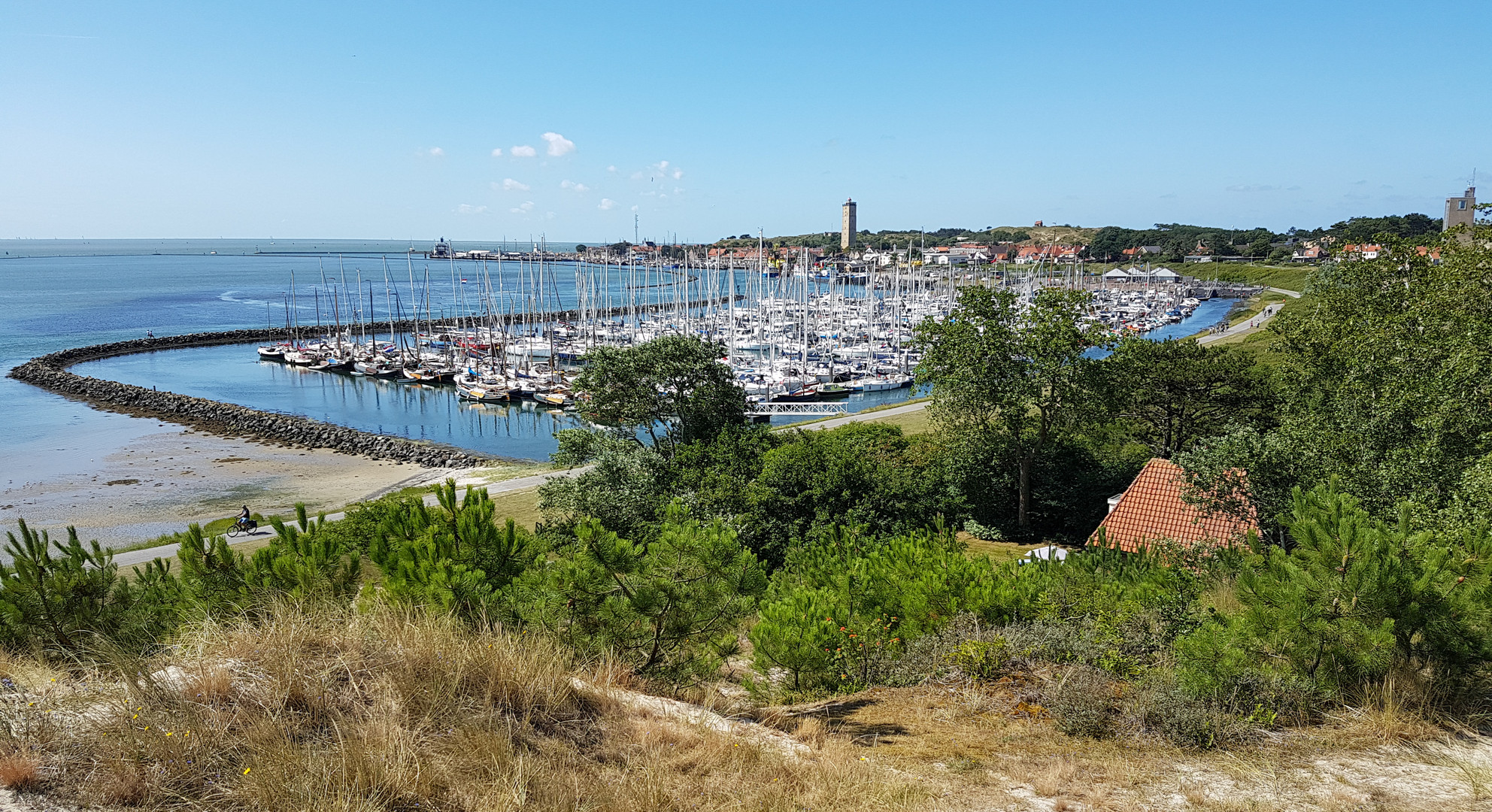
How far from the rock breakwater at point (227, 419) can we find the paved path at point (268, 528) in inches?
299

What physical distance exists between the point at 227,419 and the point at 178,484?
518 inches

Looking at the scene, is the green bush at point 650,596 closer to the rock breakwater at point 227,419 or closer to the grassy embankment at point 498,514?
the grassy embankment at point 498,514

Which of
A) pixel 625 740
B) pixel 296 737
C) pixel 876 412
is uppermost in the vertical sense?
pixel 296 737

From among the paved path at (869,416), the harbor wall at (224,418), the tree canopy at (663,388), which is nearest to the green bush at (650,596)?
the tree canopy at (663,388)

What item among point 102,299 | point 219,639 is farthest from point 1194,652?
point 102,299

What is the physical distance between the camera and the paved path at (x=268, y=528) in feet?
75.4

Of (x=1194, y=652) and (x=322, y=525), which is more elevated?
(x=322, y=525)

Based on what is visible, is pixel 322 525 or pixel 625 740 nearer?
pixel 625 740

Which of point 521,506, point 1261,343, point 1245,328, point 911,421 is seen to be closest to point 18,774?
point 521,506

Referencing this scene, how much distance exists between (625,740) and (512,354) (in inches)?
2500

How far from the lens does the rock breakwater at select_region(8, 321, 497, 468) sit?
40469mm

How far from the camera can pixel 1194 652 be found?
→ 24.3 ft

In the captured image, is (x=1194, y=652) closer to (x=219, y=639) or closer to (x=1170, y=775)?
(x=1170, y=775)

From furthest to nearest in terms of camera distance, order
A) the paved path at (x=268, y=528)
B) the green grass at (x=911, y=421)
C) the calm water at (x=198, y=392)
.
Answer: the calm water at (x=198, y=392) → the green grass at (x=911, y=421) → the paved path at (x=268, y=528)
